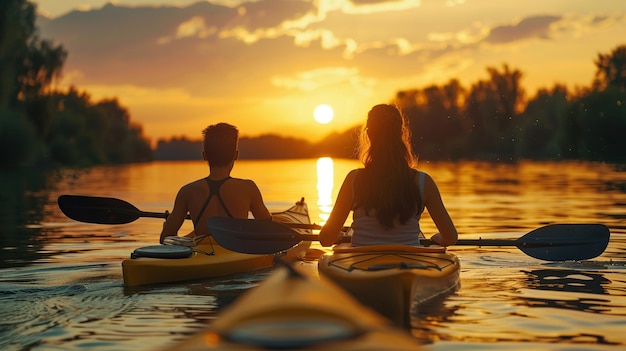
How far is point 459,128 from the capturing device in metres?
95.8

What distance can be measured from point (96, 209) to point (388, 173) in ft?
15.7

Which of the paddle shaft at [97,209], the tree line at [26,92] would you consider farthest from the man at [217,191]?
the tree line at [26,92]

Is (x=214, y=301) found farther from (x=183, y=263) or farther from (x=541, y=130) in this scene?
(x=541, y=130)

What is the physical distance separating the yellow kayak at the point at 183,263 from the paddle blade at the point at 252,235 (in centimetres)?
23

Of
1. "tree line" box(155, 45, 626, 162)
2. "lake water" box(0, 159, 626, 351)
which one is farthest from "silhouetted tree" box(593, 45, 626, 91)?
"lake water" box(0, 159, 626, 351)

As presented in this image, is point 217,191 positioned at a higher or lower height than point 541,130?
lower

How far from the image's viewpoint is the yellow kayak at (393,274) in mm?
5391

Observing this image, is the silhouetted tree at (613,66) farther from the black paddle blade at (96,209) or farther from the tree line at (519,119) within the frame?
the black paddle blade at (96,209)

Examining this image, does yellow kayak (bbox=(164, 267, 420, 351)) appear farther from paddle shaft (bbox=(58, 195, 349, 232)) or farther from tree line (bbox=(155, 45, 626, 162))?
tree line (bbox=(155, 45, 626, 162))

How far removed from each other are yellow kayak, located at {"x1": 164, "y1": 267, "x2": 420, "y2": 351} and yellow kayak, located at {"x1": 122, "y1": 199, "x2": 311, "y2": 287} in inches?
173

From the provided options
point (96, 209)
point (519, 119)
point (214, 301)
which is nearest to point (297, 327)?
point (214, 301)

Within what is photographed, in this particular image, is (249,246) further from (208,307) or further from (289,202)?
(289,202)

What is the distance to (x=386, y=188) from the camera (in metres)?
6.41

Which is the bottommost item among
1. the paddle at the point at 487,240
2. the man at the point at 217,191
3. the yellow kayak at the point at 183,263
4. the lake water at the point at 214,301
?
the lake water at the point at 214,301
